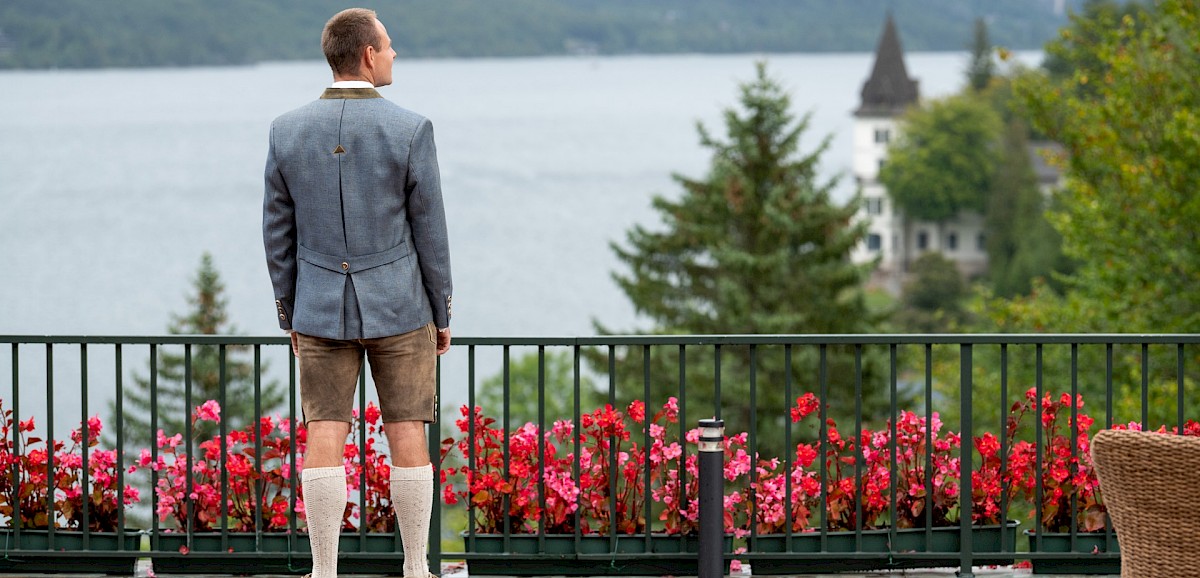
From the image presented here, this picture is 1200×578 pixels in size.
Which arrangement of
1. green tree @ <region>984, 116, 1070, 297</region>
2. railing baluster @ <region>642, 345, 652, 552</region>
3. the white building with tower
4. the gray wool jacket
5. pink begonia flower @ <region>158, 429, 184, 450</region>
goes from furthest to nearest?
the white building with tower, green tree @ <region>984, 116, 1070, 297</region>, pink begonia flower @ <region>158, 429, 184, 450</region>, railing baluster @ <region>642, 345, 652, 552</region>, the gray wool jacket

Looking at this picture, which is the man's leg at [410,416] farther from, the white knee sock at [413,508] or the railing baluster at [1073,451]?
the railing baluster at [1073,451]

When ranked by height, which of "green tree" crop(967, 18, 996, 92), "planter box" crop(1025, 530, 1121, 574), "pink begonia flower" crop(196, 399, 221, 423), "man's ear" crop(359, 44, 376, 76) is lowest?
"planter box" crop(1025, 530, 1121, 574)

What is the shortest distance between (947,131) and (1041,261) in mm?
25950

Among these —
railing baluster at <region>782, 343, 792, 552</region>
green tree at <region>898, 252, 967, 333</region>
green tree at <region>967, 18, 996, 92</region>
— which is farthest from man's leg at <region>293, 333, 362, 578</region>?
green tree at <region>967, 18, 996, 92</region>

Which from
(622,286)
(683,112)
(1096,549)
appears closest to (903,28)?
(683,112)

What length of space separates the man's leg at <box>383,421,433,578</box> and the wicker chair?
6.08 ft

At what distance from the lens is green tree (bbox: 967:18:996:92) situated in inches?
4353

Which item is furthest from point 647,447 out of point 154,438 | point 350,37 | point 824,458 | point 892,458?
point 350,37

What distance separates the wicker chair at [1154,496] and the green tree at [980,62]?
361 ft

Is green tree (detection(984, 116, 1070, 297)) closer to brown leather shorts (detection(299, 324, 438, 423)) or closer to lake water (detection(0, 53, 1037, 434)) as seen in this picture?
lake water (detection(0, 53, 1037, 434))

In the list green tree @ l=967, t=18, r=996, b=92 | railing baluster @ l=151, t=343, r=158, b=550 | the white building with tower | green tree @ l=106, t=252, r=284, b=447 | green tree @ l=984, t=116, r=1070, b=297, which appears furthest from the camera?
green tree @ l=967, t=18, r=996, b=92

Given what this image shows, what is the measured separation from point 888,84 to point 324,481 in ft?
412

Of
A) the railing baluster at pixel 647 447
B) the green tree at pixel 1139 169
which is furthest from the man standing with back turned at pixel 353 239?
A: the green tree at pixel 1139 169

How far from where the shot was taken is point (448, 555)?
482 cm
